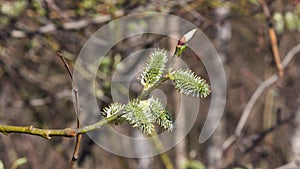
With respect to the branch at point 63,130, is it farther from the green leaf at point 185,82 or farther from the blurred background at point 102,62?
the blurred background at point 102,62

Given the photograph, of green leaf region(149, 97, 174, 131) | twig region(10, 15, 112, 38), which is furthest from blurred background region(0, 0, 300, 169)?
green leaf region(149, 97, 174, 131)

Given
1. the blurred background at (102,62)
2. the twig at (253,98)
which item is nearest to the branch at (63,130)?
the blurred background at (102,62)

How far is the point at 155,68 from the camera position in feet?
4.14

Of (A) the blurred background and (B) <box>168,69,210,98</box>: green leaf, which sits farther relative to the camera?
(A) the blurred background

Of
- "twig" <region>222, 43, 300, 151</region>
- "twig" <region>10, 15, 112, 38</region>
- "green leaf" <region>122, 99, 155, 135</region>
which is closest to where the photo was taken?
"green leaf" <region>122, 99, 155, 135</region>

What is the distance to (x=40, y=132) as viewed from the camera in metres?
1.30

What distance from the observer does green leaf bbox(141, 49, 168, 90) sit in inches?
49.5

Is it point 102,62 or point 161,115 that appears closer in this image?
point 161,115

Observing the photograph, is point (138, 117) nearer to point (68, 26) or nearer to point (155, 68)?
point (155, 68)

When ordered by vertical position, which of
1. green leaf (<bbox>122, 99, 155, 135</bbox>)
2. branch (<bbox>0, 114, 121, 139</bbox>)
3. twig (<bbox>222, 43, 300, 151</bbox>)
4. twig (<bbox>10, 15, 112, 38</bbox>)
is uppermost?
twig (<bbox>10, 15, 112, 38</bbox>)

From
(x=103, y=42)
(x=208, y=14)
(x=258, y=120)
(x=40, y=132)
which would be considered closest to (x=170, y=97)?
(x=208, y=14)

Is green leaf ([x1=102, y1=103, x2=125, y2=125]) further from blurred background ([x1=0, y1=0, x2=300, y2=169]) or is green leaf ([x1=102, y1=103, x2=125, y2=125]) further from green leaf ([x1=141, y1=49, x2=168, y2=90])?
blurred background ([x1=0, y1=0, x2=300, y2=169])

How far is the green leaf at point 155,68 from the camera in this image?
126 centimetres

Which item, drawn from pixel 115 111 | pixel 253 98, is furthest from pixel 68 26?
pixel 115 111
